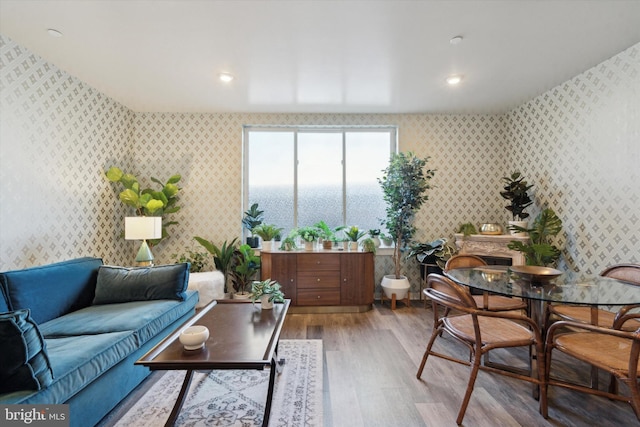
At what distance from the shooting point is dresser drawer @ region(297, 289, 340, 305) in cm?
396

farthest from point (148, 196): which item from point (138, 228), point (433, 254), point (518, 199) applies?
point (518, 199)

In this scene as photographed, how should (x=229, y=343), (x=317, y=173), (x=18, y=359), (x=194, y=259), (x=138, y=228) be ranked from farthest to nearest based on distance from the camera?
(x=317, y=173)
(x=194, y=259)
(x=138, y=228)
(x=229, y=343)
(x=18, y=359)

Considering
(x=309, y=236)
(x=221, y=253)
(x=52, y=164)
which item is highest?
(x=52, y=164)

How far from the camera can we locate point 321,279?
398 cm

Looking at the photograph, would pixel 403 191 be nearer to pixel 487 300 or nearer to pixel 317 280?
pixel 317 280

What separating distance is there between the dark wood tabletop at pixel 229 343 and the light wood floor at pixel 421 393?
65 cm

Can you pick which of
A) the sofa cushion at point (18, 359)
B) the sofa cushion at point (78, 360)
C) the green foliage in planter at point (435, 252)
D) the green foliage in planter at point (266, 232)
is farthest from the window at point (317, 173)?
the sofa cushion at point (18, 359)

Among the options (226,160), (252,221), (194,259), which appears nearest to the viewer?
(194,259)

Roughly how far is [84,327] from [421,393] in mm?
2466

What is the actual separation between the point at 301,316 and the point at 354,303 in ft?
2.36

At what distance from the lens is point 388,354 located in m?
2.77

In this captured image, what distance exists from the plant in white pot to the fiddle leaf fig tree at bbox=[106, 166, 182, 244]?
297 cm

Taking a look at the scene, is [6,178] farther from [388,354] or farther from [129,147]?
[388,354]

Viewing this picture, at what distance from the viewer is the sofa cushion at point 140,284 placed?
2701 millimetres
